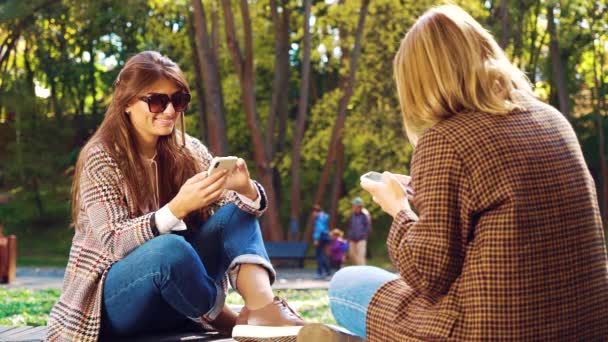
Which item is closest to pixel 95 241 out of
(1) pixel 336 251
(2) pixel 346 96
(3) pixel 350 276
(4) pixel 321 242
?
(3) pixel 350 276

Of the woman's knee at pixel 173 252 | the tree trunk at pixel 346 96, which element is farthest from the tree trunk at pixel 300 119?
the woman's knee at pixel 173 252

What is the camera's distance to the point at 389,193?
3.06 metres

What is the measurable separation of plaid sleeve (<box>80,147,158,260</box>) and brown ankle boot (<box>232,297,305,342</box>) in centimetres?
49

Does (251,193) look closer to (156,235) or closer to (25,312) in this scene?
(156,235)

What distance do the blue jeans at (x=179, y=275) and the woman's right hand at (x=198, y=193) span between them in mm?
124

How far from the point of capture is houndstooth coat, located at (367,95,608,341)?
2.70m

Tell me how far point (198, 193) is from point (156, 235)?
10.1 inches

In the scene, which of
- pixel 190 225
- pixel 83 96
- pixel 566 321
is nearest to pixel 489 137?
pixel 566 321

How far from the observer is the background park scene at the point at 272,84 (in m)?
22.2

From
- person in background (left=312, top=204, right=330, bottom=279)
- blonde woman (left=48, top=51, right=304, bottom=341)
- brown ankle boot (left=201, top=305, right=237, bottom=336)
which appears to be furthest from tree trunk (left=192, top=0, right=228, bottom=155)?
brown ankle boot (left=201, top=305, right=237, bottom=336)

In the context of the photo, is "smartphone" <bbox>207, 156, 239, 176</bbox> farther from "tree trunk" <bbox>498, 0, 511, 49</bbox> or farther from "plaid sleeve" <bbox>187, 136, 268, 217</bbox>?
"tree trunk" <bbox>498, 0, 511, 49</bbox>

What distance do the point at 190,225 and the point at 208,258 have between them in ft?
0.62

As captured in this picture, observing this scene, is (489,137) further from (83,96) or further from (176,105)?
(83,96)

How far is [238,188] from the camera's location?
3994 mm
